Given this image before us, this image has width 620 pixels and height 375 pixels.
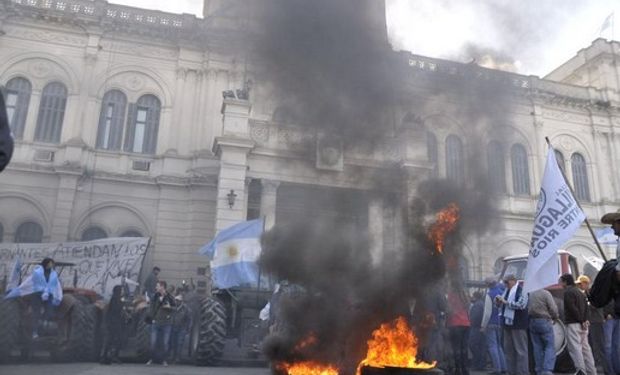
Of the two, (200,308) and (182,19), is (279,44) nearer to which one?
(200,308)

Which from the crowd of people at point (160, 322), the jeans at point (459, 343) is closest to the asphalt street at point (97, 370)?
the crowd of people at point (160, 322)

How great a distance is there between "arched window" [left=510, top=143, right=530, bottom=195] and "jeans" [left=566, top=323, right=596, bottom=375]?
54.7 feet

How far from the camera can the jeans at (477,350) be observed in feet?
37.1

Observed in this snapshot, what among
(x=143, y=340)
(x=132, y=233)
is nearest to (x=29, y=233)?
(x=132, y=233)

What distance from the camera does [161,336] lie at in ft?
33.4

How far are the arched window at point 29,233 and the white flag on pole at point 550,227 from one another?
1676 cm

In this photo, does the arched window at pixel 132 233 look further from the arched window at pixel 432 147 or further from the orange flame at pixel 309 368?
the orange flame at pixel 309 368

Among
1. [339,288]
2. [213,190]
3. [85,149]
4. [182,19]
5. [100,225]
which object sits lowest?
[339,288]

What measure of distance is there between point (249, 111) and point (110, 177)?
685cm

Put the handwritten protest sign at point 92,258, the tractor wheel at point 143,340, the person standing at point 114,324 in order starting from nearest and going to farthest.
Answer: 1. the person standing at point 114,324
2. the tractor wheel at point 143,340
3. the handwritten protest sign at point 92,258

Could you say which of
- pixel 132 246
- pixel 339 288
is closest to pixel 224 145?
pixel 132 246

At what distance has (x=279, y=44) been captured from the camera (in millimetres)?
9828

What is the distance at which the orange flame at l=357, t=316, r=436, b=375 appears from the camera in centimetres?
694

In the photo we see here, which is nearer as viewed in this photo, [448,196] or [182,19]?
[448,196]
